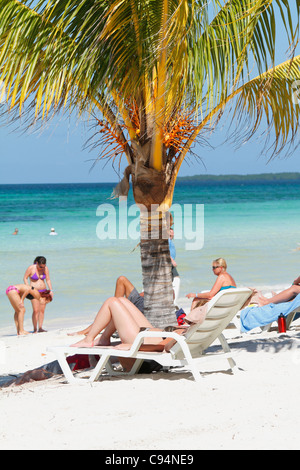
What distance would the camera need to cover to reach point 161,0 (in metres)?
5.60

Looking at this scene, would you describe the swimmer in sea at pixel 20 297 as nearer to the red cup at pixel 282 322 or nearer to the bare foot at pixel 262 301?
the bare foot at pixel 262 301

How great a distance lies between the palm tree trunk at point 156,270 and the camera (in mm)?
6363

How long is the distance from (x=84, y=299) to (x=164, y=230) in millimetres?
6574

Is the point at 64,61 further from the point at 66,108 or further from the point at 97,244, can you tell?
the point at 97,244

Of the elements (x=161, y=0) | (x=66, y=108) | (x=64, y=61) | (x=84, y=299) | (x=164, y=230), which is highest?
(x=161, y=0)

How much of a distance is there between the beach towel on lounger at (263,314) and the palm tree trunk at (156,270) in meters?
1.06

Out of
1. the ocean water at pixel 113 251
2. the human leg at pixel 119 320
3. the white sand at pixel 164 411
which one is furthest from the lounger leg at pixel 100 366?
the ocean water at pixel 113 251

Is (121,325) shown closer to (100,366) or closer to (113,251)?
(100,366)

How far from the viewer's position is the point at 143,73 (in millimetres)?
5777

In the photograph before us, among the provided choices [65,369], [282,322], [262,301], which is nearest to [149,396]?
[65,369]

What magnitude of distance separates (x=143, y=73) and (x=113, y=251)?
15513 mm

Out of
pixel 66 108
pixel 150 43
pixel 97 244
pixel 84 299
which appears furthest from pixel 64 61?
pixel 97 244
